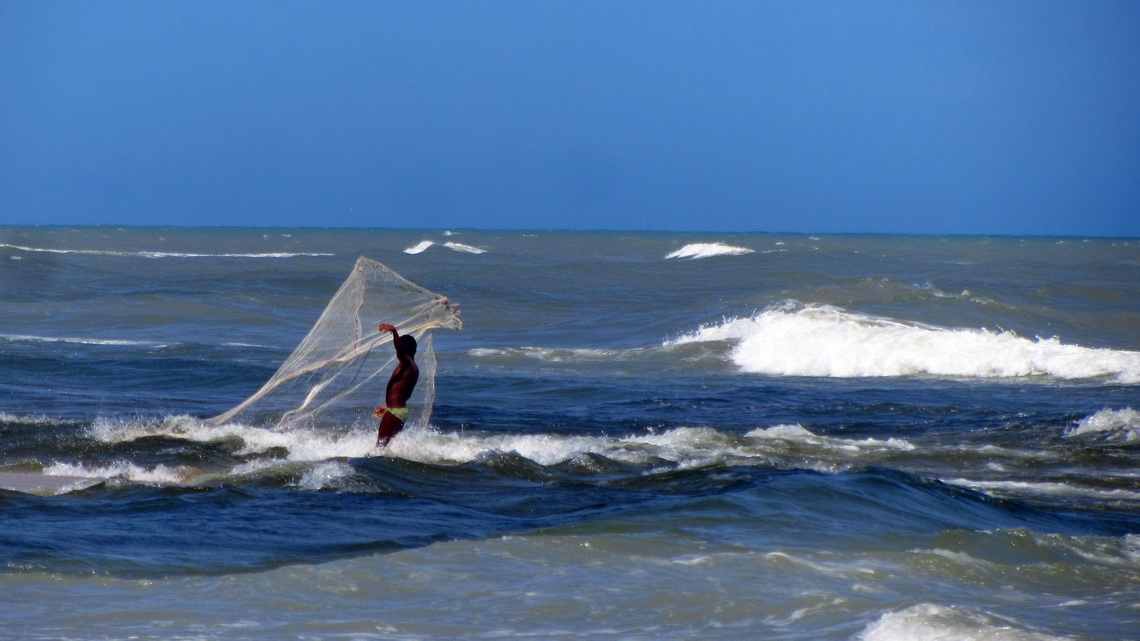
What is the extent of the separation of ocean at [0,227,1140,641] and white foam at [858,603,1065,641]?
0.07 feet

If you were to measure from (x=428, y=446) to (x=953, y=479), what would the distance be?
14.6 ft

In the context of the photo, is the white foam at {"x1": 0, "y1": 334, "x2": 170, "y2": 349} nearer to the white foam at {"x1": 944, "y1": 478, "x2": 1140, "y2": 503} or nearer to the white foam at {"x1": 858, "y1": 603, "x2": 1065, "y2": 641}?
the white foam at {"x1": 944, "y1": 478, "x2": 1140, "y2": 503}

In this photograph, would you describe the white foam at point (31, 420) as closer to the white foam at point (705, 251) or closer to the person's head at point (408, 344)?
the person's head at point (408, 344)

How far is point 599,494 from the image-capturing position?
8578 millimetres

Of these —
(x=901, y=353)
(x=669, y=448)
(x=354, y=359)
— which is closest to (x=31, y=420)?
(x=354, y=359)

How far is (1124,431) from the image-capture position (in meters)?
11.5

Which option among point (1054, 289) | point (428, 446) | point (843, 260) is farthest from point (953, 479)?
point (843, 260)

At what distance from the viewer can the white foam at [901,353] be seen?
17312mm

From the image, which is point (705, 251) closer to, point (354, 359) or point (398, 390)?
point (354, 359)

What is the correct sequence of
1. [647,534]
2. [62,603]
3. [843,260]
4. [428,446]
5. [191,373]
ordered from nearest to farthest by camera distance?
[62,603]
[647,534]
[428,446]
[191,373]
[843,260]

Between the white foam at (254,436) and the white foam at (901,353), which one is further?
the white foam at (901,353)

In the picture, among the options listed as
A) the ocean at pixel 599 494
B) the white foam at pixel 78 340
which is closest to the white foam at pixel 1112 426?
the ocean at pixel 599 494

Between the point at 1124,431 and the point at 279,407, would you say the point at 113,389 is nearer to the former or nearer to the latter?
the point at 279,407

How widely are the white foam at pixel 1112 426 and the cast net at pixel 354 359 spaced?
6.27 metres
